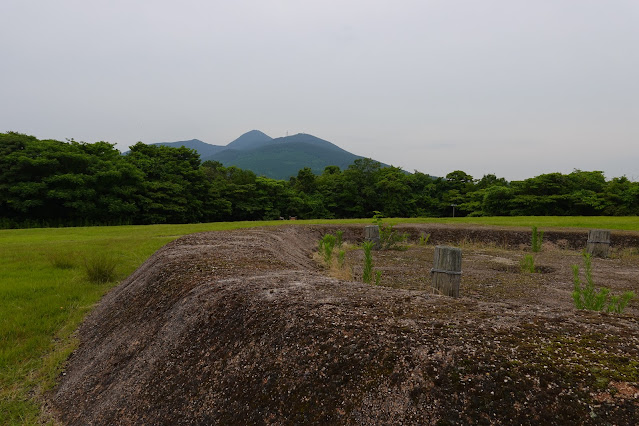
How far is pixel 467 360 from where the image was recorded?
2.17 metres

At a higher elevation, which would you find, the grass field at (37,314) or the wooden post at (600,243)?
the wooden post at (600,243)

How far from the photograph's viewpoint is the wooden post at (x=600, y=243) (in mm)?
10625

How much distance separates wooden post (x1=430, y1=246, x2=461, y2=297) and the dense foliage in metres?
31.7

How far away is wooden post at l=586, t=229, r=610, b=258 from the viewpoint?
418 inches

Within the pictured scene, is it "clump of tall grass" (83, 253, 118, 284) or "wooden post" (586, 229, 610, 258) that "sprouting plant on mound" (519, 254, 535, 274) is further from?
"clump of tall grass" (83, 253, 118, 284)

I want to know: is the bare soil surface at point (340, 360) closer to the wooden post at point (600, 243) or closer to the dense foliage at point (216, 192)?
the wooden post at point (600, 243)

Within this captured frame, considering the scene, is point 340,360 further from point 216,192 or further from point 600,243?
point 216,192

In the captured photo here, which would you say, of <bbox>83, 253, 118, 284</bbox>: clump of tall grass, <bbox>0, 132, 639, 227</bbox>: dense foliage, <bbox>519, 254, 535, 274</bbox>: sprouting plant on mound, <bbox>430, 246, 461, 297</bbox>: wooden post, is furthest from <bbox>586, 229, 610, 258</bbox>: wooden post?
<bbox>0, 132, 639, 227</bbox>: dense foliage

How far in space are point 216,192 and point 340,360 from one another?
41.3 metres

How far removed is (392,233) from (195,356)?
34.1 ft

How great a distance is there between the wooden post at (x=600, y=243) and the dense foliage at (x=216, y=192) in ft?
98.9

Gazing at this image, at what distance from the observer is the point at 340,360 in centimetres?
245

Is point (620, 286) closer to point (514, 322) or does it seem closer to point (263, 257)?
point (514, 322)

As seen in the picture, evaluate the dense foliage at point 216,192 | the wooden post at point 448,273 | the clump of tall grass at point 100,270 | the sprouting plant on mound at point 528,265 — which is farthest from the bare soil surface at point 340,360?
the dense foliage at point 216,192
